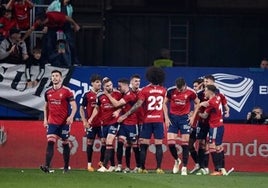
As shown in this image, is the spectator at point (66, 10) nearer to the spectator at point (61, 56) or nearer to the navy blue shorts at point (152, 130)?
the spectator at point (61, 56)

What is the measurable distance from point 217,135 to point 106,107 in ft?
8.67

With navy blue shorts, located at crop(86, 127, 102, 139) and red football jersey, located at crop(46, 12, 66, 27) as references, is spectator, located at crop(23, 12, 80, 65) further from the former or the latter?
navy blue shorts, located at crop(86, 127, 102, 139)

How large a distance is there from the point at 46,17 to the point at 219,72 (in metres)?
4.45

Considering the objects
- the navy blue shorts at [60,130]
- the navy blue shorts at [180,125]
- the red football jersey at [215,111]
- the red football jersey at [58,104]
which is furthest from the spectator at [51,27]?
the red football jersey at [215,111]

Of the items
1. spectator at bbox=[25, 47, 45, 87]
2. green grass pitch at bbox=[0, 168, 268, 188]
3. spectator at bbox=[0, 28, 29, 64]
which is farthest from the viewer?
spectator at bbox=[0, 28, 29, 64]

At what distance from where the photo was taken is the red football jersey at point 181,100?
25594mm

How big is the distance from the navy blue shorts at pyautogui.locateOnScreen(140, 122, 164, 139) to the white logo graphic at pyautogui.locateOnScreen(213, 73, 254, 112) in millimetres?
3062

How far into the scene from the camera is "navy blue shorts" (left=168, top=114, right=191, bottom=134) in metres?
25.5

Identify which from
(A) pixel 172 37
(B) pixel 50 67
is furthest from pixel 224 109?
(A) pixel 172 37

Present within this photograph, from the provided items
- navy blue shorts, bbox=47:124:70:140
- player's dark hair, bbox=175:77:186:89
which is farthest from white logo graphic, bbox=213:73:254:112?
navy blue shorts, bbox=47:124:70:140

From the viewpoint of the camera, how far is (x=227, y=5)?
104 ft

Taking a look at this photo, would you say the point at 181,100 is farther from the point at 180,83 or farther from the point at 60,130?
the point at 60,130

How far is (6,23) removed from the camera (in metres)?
28.3

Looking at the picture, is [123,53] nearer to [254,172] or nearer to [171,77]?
[171,77]
